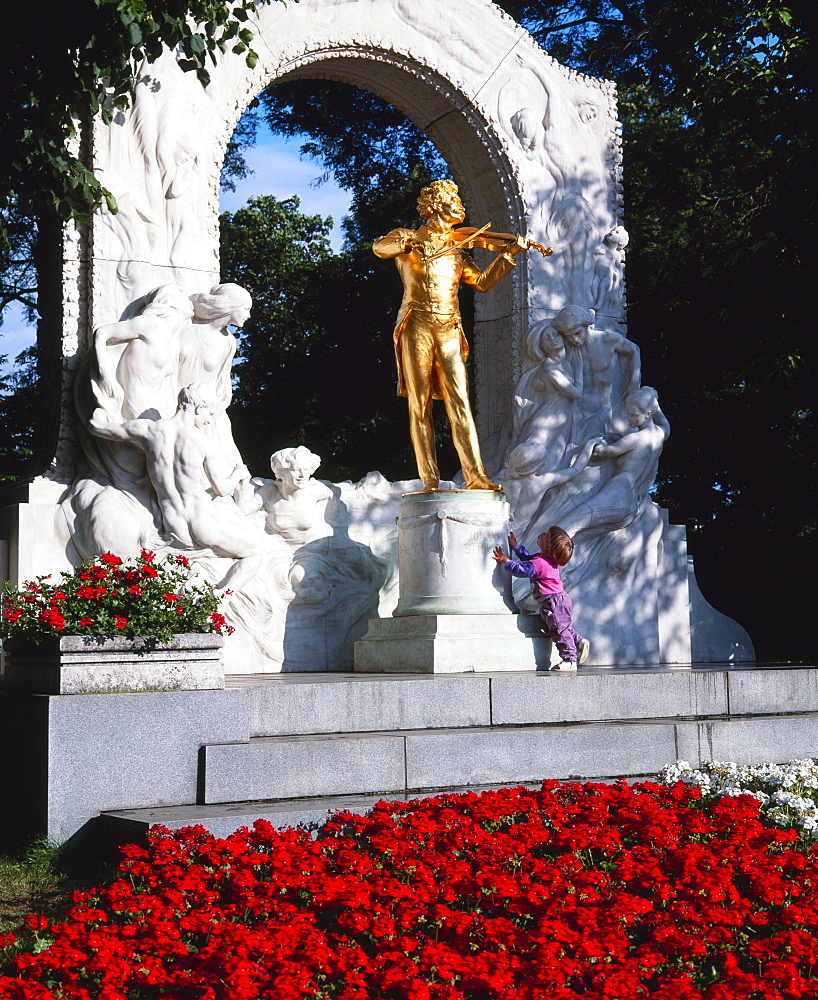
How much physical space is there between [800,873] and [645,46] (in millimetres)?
16113

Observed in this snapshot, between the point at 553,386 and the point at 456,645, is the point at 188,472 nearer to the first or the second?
the point at 456,645

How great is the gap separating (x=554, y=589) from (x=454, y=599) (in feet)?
2.44

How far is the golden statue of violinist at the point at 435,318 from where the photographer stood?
10039 millimetres

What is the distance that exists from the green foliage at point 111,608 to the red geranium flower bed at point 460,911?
1.33 metres

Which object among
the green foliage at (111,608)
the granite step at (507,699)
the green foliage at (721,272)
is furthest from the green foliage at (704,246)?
the green foliage at (111,608)

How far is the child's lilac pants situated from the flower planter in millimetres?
3501

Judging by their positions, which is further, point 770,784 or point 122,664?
point 770,784

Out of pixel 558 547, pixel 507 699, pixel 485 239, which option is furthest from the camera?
pixel 485 239

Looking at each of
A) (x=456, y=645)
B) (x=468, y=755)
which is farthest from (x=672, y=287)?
(x=468, y=755)

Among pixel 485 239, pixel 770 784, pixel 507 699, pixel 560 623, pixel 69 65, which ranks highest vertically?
pixel 69 65

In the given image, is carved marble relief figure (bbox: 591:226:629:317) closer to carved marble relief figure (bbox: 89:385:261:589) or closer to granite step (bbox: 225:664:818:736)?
carved marble relief figure (bbox: 89:385:261:589)

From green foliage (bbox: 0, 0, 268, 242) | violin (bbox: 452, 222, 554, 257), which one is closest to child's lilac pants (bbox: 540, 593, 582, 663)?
violin (bbox: 452, 222, 554, 257)

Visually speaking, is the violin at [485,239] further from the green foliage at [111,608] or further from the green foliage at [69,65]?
the green foliage at [111,608]

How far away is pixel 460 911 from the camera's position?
4.42 m
